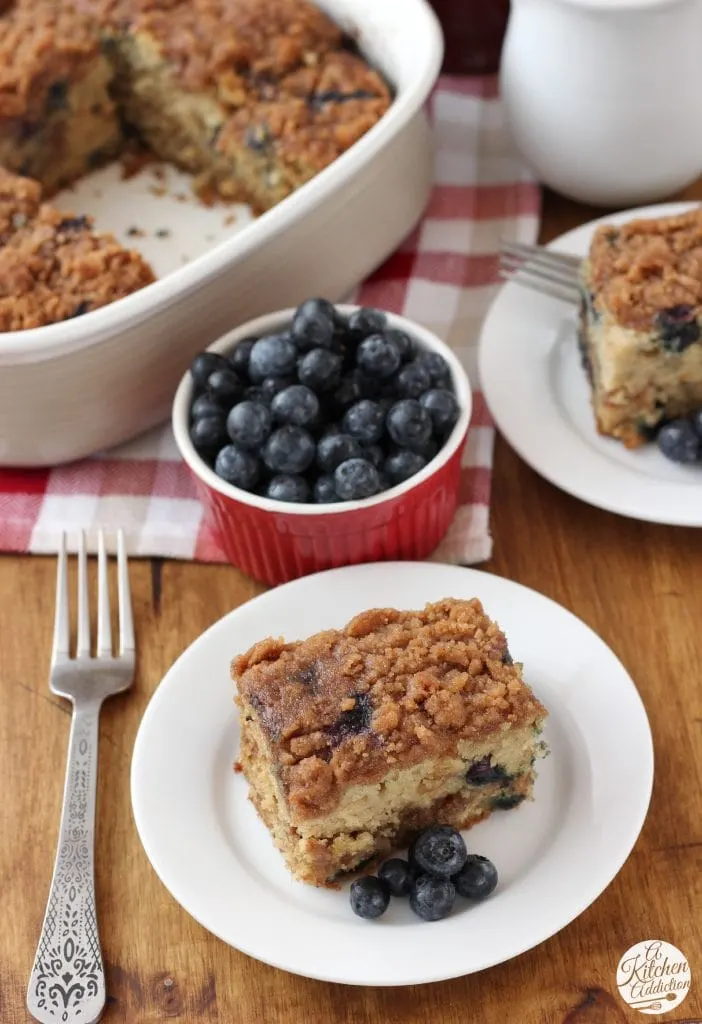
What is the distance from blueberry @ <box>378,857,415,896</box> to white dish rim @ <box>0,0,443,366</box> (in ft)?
3.92

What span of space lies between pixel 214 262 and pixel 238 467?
1.55 ft

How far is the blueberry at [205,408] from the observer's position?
236 cm

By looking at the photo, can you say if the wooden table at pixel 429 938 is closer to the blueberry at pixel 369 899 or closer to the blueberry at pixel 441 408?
the blueberry at pixel 369 899

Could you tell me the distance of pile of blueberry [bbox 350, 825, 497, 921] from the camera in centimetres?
187

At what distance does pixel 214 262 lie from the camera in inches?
97.3

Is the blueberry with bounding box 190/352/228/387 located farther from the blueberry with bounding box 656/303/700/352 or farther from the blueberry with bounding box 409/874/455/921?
the blueberry with bounding box 409/874/455/921

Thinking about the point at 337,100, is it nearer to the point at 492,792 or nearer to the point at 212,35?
the point at 212,35

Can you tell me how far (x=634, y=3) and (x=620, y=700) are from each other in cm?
153

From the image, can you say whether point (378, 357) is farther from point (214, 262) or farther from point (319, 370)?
point (214, 262)

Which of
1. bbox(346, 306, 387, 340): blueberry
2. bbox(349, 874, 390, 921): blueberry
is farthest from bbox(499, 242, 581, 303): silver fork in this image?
bbox(349, 874, 390, 921): blueberry

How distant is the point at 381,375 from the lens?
236cm

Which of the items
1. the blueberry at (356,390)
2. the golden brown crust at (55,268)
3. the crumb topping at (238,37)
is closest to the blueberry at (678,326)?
the blueberry at (356,390)

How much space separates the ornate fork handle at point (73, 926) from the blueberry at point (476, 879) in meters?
0.59

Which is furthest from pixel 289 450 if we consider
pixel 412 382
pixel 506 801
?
pixel 506 801
